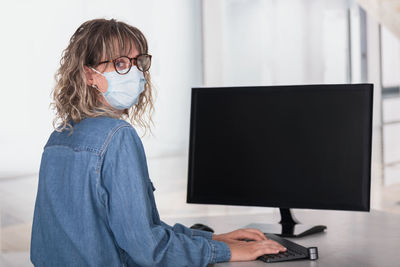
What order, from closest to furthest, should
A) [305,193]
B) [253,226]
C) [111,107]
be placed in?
1. [111,107]
2. [305,193]
3. [253,226]

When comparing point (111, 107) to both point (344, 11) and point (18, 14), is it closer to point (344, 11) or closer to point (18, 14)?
point (18, 14)

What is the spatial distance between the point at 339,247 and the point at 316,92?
1.48 ft

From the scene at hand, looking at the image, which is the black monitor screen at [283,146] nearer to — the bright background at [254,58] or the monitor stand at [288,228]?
the monitor stand at [288,228]

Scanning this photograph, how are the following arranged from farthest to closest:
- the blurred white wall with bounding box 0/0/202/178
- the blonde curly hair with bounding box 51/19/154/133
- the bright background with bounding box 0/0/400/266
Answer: the bright background with bounding box 0/0/400/266 → the blurred white wall with bounding box 0/0/202/178 → the blonde curly hair with bounding box 51/19/154/133

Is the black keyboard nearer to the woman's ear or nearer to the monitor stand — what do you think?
the monitor stand

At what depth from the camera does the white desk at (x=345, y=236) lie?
55.0 inches

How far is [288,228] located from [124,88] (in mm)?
686

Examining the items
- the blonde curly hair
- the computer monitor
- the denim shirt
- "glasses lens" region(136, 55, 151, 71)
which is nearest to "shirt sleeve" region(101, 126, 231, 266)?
the denim shirt

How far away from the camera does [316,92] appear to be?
1.63 meters

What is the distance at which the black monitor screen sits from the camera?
159 centimetres

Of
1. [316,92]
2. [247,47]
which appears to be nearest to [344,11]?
[247,47]

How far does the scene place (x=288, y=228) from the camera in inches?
68.0

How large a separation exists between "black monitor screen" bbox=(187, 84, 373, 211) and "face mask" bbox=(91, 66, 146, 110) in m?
0.26

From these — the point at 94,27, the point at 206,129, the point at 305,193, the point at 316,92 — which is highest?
the point at 94,27
